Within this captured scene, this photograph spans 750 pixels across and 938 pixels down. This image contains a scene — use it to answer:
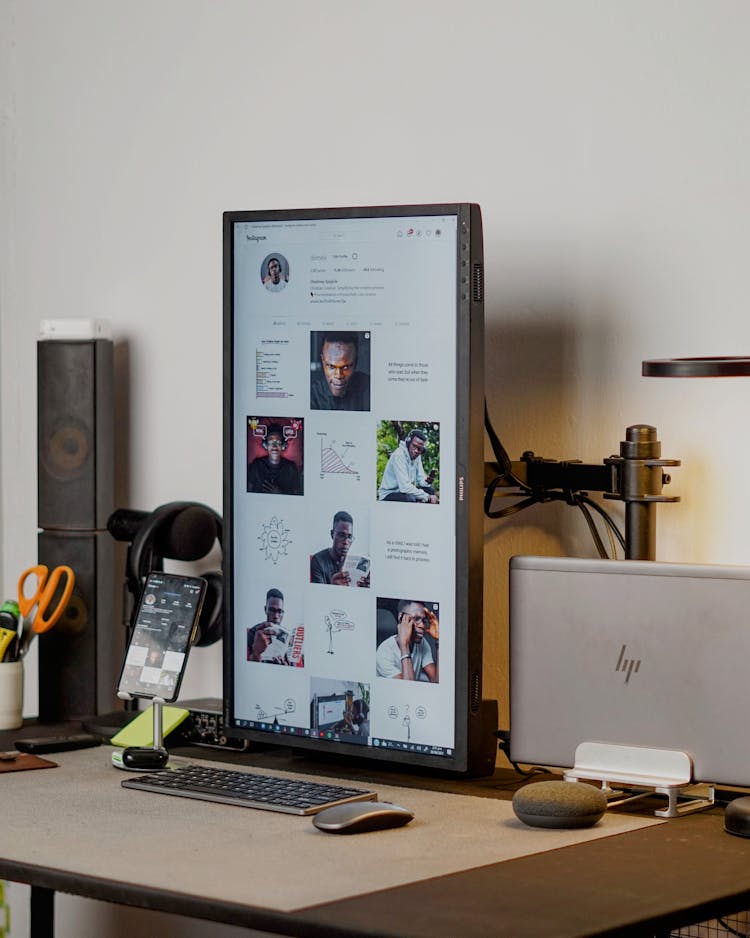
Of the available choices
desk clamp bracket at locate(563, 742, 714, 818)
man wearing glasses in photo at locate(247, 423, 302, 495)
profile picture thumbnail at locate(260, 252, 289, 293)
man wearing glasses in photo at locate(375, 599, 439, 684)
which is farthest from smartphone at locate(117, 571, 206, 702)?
desk clamp bracket at locate(563, 742, 714, 818)

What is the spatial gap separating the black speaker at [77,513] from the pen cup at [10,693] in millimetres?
136

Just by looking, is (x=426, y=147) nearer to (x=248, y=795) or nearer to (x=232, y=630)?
(x=232, y=630)

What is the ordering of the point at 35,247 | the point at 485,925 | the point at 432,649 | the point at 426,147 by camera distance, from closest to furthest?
the point at 485,925 → the point at 432,649 → the point at 426,147 → the point at 35,247

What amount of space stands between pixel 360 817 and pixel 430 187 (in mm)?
937

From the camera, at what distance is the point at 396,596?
1912mm

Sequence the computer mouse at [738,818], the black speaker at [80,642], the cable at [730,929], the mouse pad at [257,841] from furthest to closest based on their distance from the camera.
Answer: the black speaker at [80,642] → the cable at [730,929] → the computer mouse at [738,818] → the mouse pad at [257,841]

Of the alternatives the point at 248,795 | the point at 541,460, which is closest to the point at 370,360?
the point at 541,460

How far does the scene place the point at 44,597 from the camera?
2.32 metres

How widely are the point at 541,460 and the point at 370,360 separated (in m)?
0.27

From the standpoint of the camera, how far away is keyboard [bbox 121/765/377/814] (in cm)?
171

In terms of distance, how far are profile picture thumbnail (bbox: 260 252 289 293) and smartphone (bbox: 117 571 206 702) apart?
394mm

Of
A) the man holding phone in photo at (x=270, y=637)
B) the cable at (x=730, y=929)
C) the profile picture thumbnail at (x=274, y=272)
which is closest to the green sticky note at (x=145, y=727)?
the man holding phone in photo at (x=270, y=637)

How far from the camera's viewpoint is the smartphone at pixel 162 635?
2.04 meters

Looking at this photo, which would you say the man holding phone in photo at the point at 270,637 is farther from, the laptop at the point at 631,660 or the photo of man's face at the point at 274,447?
the laptop at the point at 631,660
